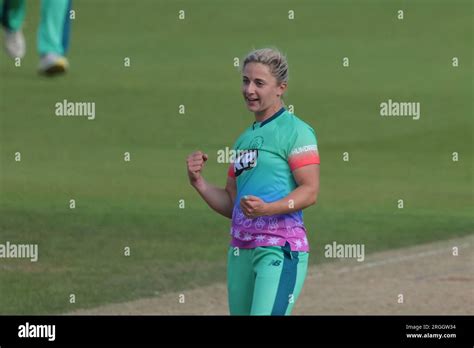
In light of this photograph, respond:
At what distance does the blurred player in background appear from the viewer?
4785mm

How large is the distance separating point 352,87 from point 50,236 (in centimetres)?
2143

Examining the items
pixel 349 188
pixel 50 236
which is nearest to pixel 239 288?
pixel 50 236

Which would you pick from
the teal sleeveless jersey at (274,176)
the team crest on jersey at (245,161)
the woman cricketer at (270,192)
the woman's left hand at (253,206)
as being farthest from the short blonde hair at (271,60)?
the woman's left hand at (253,206)

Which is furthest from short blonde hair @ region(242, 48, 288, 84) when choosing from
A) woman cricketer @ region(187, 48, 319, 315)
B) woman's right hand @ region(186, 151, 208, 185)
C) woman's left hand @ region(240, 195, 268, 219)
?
woman's left hand @ region(240, 195, 268, 219)

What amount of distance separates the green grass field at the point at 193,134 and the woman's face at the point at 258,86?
267 inches

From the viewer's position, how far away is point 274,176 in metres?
7.71

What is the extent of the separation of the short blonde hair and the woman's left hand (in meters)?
0.82

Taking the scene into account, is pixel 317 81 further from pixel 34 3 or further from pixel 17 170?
pixel 17 170

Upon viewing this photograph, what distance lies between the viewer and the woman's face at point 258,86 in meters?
7.66

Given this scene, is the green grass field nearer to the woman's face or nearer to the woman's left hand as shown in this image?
the woman's face

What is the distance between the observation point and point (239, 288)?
306 inches

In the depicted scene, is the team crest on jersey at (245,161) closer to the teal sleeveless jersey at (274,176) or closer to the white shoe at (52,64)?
the teal sleeveless jersey at (274,176)

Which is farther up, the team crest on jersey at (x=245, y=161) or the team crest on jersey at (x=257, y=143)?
the team crest on jersey at (x=257, y=143)
